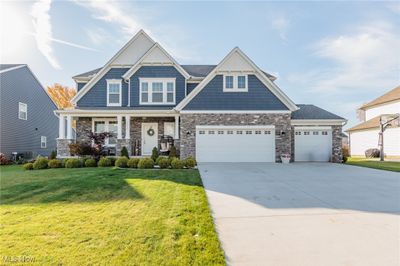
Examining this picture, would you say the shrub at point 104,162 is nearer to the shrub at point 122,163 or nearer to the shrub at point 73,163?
the shrub at point 122,163

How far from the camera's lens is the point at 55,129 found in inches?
1040

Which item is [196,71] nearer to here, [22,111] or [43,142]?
[22,111]

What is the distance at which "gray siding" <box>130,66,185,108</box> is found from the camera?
58.1ft

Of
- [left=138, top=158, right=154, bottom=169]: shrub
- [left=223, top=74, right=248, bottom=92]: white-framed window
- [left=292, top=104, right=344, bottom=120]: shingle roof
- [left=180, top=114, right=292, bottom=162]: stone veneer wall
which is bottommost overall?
[left=138, top=158, right=154, bottom=169]: shrub

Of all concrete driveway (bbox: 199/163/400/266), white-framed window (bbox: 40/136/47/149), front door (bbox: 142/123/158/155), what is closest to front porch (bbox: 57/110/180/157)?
front door (bbox: 142/123/158/155)

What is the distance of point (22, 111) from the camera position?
2112 cm

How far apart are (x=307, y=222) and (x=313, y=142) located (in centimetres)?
1300

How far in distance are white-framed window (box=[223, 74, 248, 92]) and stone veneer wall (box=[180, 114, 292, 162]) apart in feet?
5.57

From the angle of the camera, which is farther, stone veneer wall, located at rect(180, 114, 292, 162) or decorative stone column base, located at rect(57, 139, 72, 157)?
decorative stone column base, located at rect(57, 139, 72, 157)

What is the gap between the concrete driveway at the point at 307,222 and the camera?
3541mm

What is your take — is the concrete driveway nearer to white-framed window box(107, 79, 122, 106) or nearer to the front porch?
the front porch

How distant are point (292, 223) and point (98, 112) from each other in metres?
14.7

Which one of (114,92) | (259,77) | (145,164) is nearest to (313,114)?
(259,77)

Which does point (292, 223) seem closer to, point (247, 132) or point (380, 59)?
point (247, 132)
